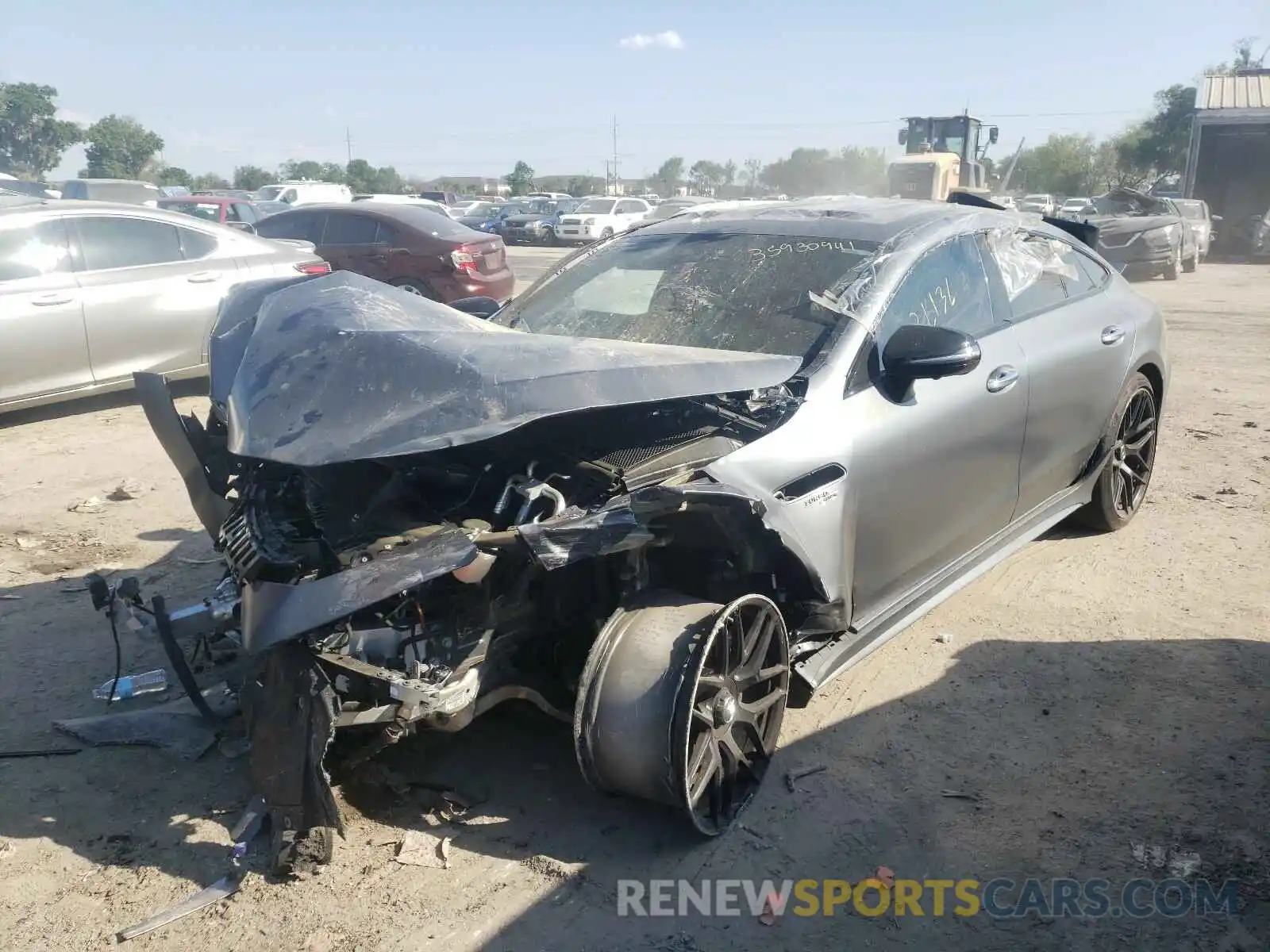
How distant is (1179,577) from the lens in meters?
4.58

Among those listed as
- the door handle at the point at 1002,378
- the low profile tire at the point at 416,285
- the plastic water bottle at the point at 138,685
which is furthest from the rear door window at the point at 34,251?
the door handle at the point at 1002,378

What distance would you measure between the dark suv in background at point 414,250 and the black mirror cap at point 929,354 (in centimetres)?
794

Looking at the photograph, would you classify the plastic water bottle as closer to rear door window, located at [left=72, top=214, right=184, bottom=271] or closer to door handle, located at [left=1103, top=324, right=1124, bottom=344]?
door handle, located at [left=1103, top=324, right=1124, bottom=344]

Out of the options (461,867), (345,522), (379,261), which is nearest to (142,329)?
(379,261)

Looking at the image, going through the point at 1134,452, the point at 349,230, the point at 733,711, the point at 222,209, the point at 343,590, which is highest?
the point at 222,209

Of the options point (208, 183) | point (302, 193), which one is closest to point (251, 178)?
point (208, 183)

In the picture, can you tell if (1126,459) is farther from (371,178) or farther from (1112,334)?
(371,178)

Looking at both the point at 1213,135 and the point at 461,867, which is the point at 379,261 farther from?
the point at 1213,135

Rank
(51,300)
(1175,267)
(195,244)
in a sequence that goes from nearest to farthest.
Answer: (51,300) → (195,244) → (1175,267)

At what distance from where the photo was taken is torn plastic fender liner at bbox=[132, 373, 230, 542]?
3426 millimetres

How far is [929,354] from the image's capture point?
125 inches

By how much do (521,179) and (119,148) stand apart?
26.3m

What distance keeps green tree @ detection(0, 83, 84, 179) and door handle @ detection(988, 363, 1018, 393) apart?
78658 mm

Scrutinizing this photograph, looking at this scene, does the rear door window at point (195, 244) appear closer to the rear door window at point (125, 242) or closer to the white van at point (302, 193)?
the rear door window at point (125, 242)
